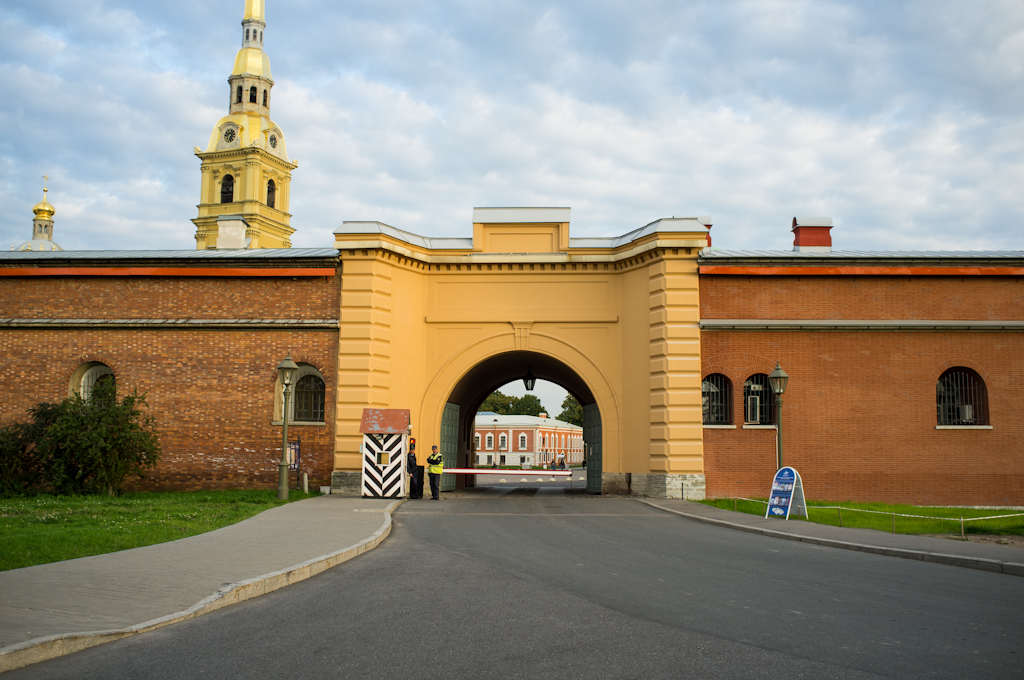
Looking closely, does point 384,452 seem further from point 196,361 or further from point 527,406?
point 527,406

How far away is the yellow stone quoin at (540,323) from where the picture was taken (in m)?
20.1

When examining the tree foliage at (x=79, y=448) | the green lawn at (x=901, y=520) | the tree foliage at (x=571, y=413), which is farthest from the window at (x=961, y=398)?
the tree foliage at (x=571, y=413)

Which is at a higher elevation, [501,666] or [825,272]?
[825,272]

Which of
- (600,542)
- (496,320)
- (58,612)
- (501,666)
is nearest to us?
(501,666)

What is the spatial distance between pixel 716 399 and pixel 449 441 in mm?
7789

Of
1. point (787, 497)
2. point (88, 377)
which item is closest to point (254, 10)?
point (88, 377)

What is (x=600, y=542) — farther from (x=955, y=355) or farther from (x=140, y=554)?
(x=955, y=355)

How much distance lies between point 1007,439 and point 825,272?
6166mm

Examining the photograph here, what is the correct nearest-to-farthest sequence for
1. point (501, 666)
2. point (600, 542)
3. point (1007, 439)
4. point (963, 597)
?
1. point (501, 666)
2. point (963, 597)
3. point (600, 542)
4. point (1007, 439)

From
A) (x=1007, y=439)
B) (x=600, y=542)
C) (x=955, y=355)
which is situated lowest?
(x=600, y=542)

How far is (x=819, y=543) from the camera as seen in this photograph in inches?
481

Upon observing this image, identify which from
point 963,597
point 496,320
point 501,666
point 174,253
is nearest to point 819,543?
point 963,597

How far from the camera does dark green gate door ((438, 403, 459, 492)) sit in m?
22.3

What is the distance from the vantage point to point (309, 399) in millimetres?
20875
